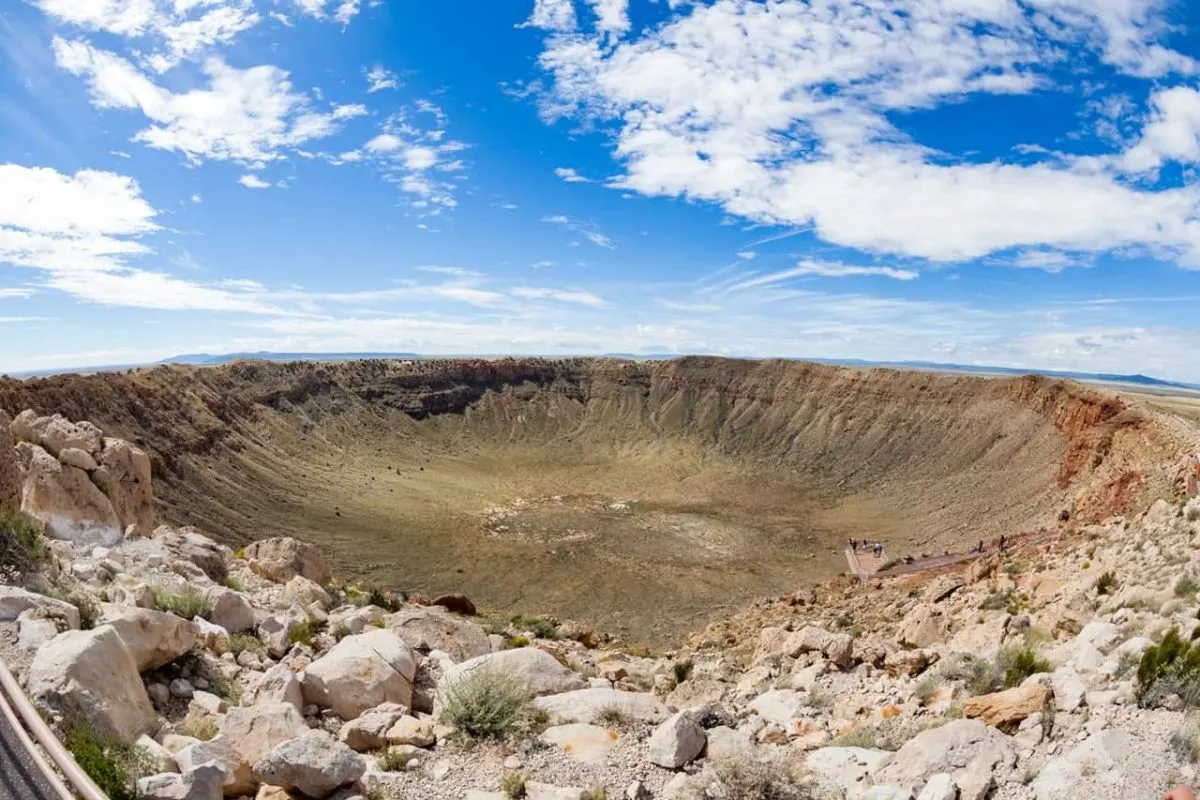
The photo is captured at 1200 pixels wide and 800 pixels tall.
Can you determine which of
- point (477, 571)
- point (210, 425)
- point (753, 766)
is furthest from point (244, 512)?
point (753, 766)

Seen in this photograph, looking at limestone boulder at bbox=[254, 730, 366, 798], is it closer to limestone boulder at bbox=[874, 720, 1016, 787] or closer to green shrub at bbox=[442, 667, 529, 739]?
green shrub at bbox=[442, 667, 529, 739]

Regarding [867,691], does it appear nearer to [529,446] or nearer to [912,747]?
[912,747]

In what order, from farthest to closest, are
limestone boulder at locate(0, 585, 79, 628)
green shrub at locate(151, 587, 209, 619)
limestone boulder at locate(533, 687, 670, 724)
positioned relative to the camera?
green shrub at locate(151, 587, 209, 619), limestone boulder at locate(533, 687, 670, 724), limestone boulder at locate(0, 585, 79, 628)

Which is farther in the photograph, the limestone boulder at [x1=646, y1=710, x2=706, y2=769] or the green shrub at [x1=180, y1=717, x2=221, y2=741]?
the limestone boulder at [x1=646, y1=710, x2=706, y2=769]

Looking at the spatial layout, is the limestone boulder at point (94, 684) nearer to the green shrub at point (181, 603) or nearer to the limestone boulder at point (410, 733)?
the limestone boulder at point (410, 733)

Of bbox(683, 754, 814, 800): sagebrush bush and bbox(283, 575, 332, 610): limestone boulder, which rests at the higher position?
bbox(683, 754, 814, 800): sagebrush bush

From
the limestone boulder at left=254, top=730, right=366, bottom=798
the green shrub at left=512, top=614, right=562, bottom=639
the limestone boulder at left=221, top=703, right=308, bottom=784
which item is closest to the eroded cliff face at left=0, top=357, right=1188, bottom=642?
the green shrub at left=512, top=614, right=562, bottom=639

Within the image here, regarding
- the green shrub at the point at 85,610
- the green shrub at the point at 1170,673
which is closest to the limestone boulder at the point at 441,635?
the green shrub at the point at 85,610
